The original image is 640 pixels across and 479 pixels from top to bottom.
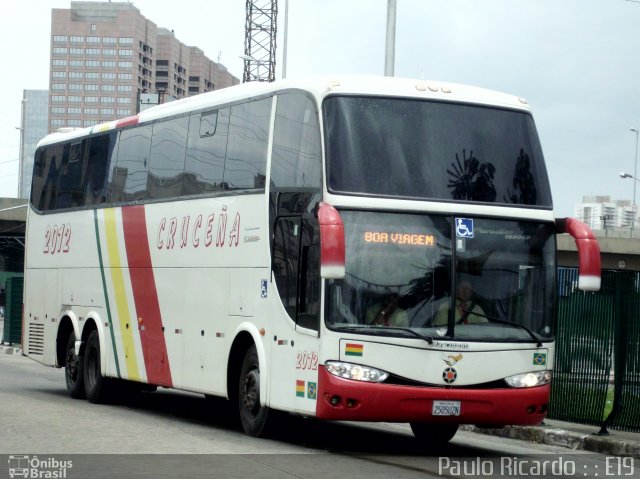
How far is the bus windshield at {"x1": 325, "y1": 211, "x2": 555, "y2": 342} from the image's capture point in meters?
12.6

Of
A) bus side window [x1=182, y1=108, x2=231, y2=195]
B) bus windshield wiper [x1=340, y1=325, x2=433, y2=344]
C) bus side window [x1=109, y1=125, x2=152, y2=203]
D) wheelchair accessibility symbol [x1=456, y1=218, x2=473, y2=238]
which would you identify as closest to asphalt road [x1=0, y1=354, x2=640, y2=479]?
bus windshield wiper [x1=340, y1=325, x2=433, y2=344]

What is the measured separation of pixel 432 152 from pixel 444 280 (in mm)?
1351

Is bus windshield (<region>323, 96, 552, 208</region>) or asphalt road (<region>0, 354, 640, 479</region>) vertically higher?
bus windshield (<region>323, 96, 552, 208</region>)

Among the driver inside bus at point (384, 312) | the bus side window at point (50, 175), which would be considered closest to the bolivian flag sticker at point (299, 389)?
the driver inside bus at point (384, 312)

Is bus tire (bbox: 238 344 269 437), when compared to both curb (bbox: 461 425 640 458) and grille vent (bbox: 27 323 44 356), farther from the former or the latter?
grille vent (bbox: 27 323 44 356)

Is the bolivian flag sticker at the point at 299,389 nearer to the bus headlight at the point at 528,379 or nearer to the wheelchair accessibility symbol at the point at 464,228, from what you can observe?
the bus headlight at the point at 528,379

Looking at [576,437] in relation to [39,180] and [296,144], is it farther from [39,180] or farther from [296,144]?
[39,180]

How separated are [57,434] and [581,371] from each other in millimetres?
7248

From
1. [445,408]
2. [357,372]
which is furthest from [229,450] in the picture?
[445,408]

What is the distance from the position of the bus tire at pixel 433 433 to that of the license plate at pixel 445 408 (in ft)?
6.33

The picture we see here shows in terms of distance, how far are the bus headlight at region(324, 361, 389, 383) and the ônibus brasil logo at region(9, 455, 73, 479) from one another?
2860 mm

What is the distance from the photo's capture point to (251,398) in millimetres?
14453

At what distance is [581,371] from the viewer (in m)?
17.1

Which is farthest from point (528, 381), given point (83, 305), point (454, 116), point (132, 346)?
point (83, 305)
